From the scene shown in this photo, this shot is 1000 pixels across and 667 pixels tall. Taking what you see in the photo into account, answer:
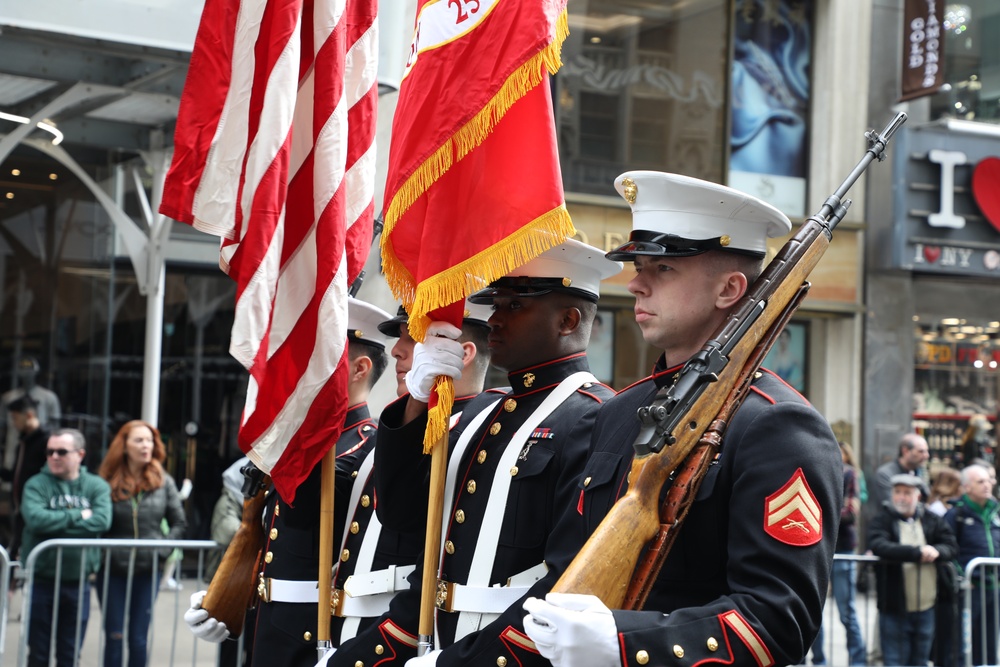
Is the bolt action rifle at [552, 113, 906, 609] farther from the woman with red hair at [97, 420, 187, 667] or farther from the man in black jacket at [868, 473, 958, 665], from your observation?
the man in black jacket at [868, 473, 958, 665]

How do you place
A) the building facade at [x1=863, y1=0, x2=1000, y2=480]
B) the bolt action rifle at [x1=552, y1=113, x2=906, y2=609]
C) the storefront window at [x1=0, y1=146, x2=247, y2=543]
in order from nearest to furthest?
the bolt action rifle at [x1=552, y1=113, x2=906, y2=609]
the storefront window at [x1=0, y1=146, x2=247, y2=543]
the building facade at [x1=863, y1=0, x2=1000, y2=480]

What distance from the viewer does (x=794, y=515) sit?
2379 millimetres

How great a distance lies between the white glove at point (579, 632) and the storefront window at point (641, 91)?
1065cm

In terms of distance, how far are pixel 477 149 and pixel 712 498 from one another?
1360mm

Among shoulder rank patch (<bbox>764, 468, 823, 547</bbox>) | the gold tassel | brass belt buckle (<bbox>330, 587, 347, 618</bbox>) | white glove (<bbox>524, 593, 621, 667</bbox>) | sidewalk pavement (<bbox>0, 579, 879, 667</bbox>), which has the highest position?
the gold tassel

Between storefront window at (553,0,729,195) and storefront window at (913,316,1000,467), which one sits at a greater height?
storefront window at (553,0,729,195)

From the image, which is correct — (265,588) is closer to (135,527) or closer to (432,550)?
(432,550)

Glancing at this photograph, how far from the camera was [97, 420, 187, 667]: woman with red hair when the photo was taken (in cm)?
697

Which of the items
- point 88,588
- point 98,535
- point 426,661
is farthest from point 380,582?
point 98,535

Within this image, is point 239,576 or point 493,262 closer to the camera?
point 493,262

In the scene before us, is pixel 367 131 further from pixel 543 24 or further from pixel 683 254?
pixel 683 254

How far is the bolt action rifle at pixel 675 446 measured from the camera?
7.86ft

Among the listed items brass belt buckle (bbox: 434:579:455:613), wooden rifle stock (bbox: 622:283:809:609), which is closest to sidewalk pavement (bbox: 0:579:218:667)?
brass belt buckle (bbox: 434:579:455:613)

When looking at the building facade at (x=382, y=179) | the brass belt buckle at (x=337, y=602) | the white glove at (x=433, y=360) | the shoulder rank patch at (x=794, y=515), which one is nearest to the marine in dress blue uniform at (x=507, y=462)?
the white glove at (x=433, y=360)
